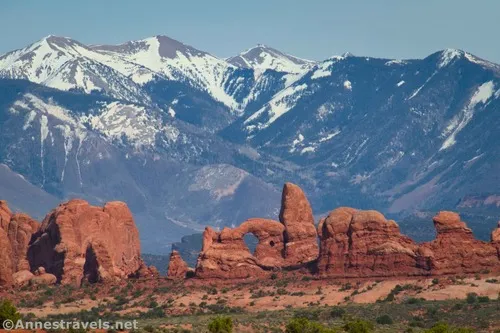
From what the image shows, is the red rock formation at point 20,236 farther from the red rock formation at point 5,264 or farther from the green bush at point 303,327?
the green bush at point 303,327

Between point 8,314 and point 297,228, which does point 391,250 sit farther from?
point 8,314

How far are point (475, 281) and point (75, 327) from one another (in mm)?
32286

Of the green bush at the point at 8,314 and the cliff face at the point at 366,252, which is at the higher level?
the cliff face at the point at 366,252

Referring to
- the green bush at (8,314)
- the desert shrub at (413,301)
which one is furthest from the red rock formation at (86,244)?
the green bush at (8,314)

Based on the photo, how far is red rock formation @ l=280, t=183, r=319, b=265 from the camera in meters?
130

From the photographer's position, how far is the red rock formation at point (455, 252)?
11725cm

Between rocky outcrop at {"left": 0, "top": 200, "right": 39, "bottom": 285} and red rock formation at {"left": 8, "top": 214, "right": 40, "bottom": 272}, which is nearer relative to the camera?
rocky outcrop at {"left": 0, "top": 200, "right": 39, "bottom": 285}

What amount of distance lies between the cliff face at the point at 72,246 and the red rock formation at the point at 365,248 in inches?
592

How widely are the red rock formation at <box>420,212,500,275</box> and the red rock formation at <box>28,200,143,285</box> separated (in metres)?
22.9

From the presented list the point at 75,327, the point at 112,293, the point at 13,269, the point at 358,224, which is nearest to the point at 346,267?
the point at 358,224

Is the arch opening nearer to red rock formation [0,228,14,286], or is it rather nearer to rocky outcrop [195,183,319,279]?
red rock formation [0,228,14,286]

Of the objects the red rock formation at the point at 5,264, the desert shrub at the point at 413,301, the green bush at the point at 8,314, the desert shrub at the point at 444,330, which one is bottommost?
the desert shrub at the point at 444,330

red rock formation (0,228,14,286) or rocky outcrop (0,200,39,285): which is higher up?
rocky outcrop (0,200,39,285)

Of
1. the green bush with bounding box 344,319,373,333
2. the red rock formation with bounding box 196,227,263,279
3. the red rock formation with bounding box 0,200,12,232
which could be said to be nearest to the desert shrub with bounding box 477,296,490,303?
the green bush with bounding box 344,319,373,333
